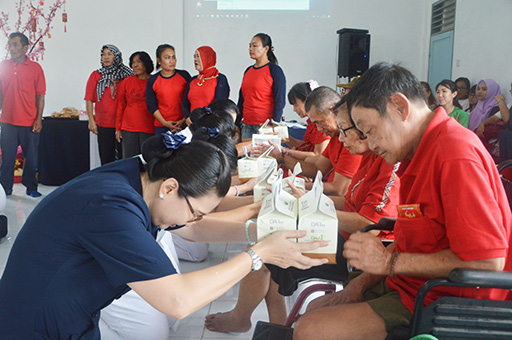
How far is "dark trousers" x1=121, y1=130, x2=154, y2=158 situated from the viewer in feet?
17.0

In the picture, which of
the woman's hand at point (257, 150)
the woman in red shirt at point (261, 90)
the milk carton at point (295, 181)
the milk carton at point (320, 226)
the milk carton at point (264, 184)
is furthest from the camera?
the woman in red shirt at point (261, 90)

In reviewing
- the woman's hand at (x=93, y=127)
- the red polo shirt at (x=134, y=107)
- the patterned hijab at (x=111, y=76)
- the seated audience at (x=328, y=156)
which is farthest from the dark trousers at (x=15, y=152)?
the seated audience at (x=328, y=156)

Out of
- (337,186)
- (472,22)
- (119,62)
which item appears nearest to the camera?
(337,186)

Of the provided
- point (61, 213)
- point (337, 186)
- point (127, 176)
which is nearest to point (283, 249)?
point (127, 176)

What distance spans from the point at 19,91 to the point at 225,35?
3.97m

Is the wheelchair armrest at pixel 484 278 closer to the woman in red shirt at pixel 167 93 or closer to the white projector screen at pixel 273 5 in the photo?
the woman in red shirt at pixel 167 93

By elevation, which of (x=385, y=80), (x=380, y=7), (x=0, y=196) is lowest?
(x=0, y=196)

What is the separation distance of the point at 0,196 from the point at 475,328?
3452 millimetres

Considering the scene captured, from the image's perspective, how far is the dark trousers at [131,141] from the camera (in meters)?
5.19

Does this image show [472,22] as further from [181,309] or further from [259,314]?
[181,309]

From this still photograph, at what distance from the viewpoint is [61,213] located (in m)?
1.13

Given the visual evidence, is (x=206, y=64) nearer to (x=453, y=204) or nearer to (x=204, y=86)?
(x=204, y=86)

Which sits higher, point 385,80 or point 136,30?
point 136,30

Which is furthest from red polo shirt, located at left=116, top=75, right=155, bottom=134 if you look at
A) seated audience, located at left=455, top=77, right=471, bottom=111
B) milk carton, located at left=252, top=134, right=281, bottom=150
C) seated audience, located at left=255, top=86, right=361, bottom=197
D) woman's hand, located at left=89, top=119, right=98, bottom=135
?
seated audience, located at left=455, top=77, right=471, bottom=111
